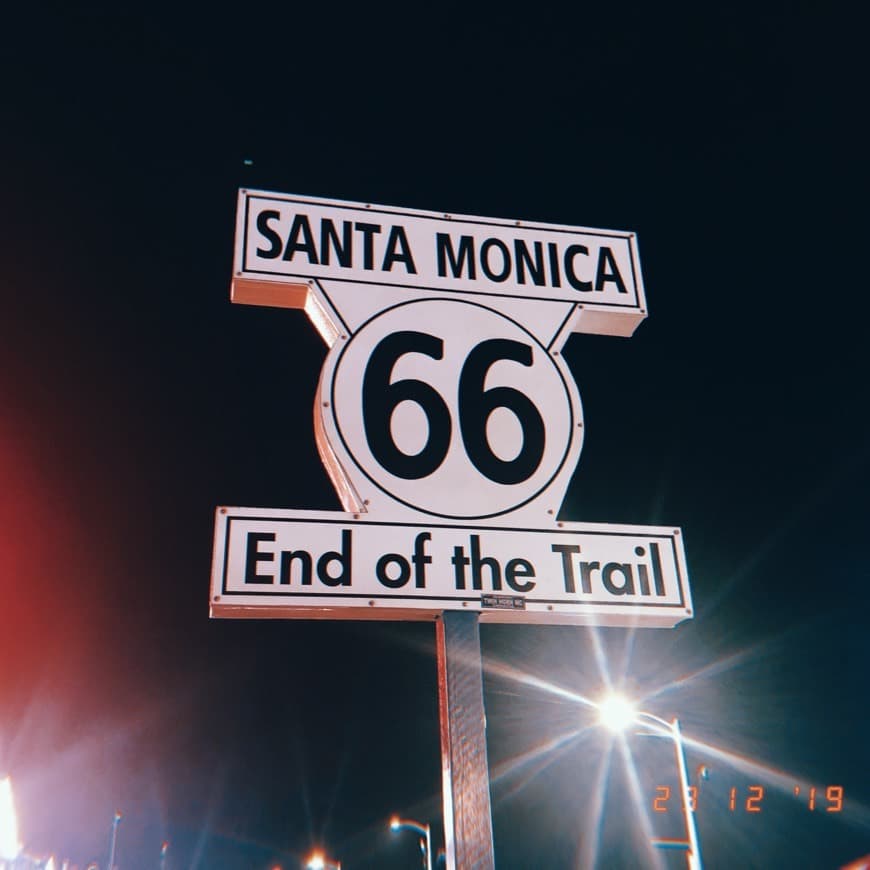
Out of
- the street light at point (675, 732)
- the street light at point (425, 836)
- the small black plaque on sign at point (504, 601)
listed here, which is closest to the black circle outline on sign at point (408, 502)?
the small black plaque on sign at point (504, 601)

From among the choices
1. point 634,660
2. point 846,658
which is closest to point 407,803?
point 634,660

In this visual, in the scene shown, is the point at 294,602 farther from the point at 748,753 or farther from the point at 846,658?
the point at 748,753

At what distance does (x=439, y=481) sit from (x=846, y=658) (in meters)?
51.2

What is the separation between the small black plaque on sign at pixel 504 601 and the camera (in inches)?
85.7

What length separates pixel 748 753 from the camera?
5553cm

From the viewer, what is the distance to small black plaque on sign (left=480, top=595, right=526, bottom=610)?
218cm

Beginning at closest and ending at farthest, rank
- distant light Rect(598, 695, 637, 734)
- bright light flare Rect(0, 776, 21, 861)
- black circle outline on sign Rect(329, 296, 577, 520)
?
black circle outline on sign Rect(329, 296, 577, 520) < distant light Rect(598, 695, 637, 734) < bright light flare Rect(0, 776, 21, 861)

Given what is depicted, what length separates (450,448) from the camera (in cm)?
240

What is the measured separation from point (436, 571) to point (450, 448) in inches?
14.1

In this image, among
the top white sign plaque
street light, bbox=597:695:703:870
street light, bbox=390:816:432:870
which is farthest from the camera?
street light, bbox=390:816:432:870

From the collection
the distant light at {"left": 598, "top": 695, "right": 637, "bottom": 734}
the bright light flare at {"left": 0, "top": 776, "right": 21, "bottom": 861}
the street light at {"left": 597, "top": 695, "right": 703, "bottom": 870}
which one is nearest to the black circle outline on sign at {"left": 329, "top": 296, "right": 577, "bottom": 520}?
the street light at {"left": 597, "top": 695, "right": 703, "bottom": 870}

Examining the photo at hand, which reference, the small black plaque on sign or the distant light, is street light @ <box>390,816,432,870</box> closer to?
the distant light

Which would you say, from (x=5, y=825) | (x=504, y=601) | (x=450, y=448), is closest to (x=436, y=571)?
(x=504, y=601)

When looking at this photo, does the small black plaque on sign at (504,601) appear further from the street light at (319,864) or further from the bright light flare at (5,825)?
the street light at (319,864)
